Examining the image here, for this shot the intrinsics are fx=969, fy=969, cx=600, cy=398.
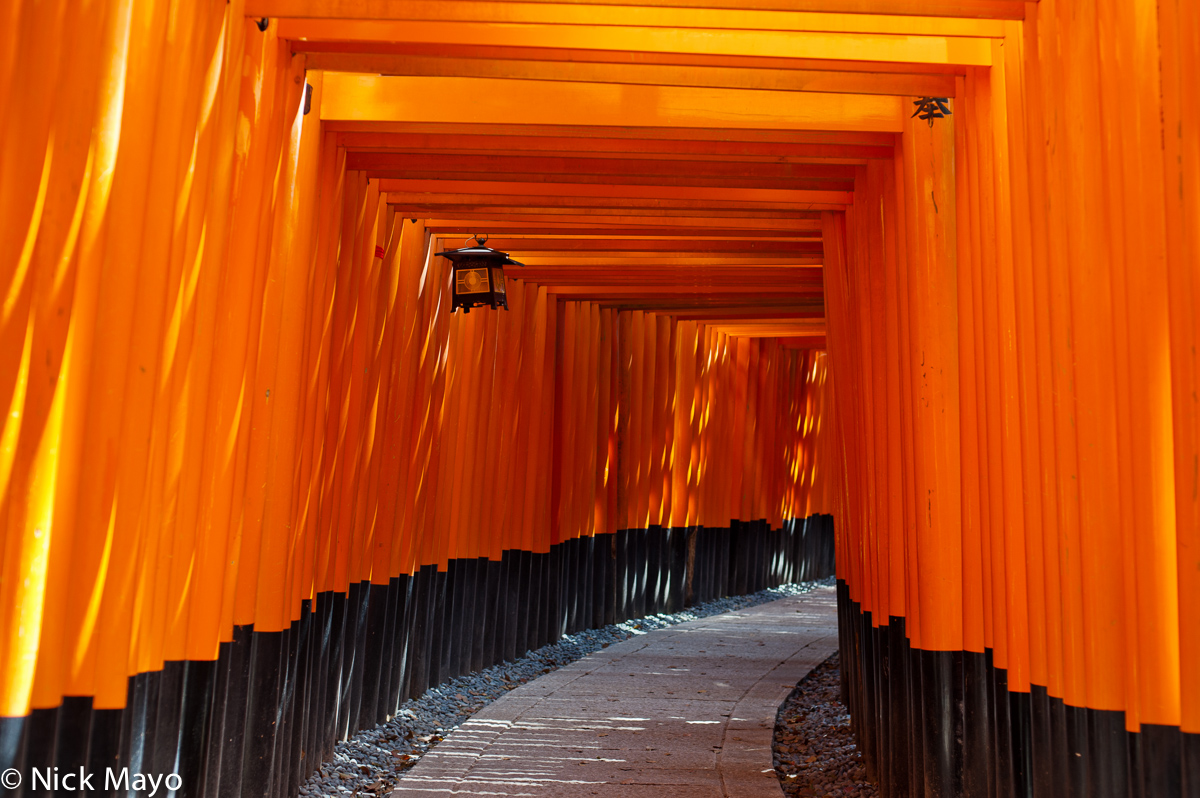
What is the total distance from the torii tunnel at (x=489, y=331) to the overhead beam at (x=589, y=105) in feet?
0.05

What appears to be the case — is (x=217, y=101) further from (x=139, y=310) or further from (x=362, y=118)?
(x=362, y=118)

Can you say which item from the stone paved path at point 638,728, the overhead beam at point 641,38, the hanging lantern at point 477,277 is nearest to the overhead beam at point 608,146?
the hanging lantern at point 477,277

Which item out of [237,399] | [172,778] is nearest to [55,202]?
[237,399]

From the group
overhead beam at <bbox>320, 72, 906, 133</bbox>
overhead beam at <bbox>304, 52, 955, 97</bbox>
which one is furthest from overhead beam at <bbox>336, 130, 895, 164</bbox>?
overhead beam at <bbox>304, 52, 955, 97</bbox>

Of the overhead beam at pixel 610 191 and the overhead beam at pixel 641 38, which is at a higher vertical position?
the overhead beam at pixel 610 191

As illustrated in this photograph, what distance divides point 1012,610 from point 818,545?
38.5 feet

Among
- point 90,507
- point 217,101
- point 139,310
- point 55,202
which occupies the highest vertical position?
point 217,101

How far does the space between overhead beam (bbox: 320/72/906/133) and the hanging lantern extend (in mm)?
1304

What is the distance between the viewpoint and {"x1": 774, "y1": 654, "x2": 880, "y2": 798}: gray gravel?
5.14 metres

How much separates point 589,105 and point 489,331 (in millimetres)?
3322

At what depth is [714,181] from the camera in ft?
18.0

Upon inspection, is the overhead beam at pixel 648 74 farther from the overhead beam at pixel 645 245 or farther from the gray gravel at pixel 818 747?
the gray gravel at pixel 818 747

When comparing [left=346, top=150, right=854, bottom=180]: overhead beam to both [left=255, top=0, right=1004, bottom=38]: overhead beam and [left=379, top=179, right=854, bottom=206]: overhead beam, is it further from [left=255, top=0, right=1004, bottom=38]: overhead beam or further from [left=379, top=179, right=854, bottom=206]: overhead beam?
[left=255, top=0, right=1004, bottom=38]: overhead beam

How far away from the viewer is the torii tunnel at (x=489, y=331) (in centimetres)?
223
